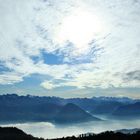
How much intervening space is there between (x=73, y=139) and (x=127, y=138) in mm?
9744

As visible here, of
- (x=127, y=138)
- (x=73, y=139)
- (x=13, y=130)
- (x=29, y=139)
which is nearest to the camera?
(x=127, y=138)

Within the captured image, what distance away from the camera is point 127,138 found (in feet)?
170

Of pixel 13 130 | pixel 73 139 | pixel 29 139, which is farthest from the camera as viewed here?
pixel 13 130

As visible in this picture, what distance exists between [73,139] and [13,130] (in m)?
33.7

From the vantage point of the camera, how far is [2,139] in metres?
69.4

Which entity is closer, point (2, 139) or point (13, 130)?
point (2, 139)

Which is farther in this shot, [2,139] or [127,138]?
[2,139]

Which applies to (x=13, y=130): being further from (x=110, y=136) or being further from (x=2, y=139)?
(x=110, y=136)

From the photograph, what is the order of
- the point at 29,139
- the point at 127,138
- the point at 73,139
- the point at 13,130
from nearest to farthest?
1. the point at 127,138
2. the point at 73,139
3. the point at 29,139
4. the point at 13,130

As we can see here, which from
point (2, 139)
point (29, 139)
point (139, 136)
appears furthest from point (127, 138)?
point (2, 139)

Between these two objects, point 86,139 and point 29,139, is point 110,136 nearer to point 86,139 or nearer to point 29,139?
point 86,139

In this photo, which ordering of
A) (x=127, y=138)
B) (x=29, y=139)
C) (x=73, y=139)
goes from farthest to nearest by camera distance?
(x=29, y=139) → (x=73, y=139) → (x=127, y=138)

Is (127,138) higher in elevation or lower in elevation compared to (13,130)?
lower

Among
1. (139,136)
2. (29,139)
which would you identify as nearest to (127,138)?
(139,136)
